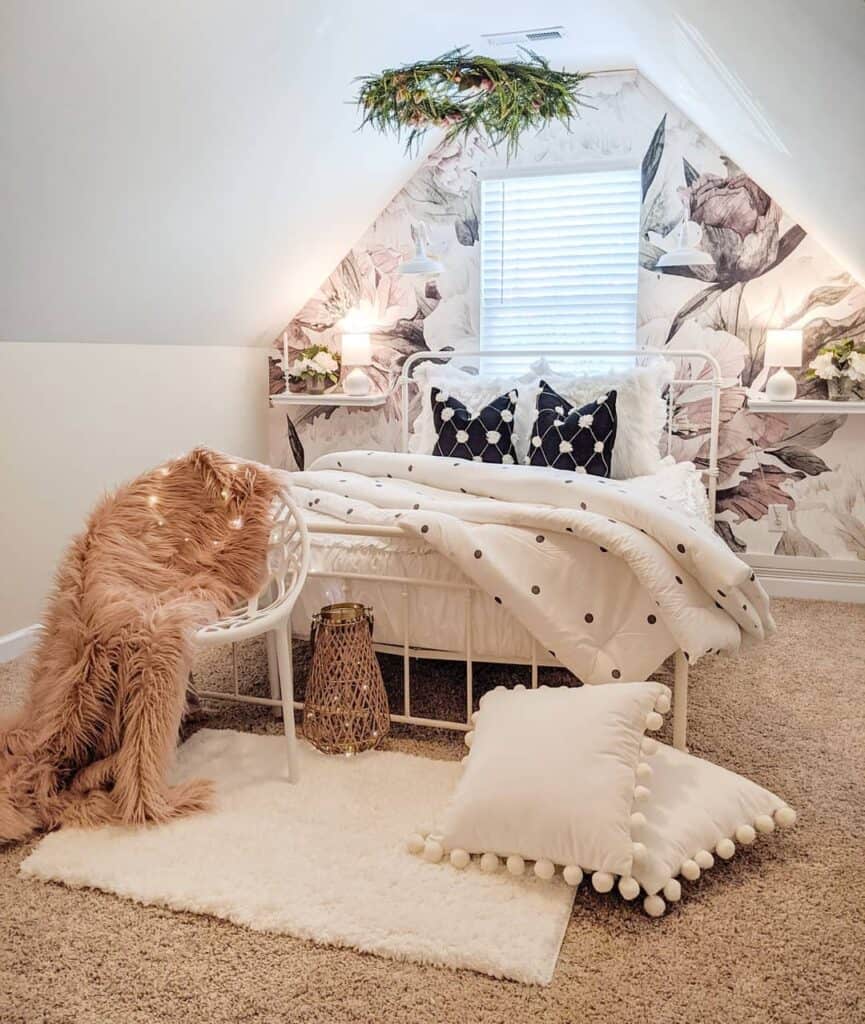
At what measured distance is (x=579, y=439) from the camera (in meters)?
3.58

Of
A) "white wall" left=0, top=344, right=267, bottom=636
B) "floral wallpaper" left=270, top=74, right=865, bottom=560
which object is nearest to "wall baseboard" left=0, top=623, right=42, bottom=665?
"white wall" left=0, top=344, right=267, bottom=636

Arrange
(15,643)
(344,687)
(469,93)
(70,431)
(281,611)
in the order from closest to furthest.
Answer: (281,611), (344,687), (469,93), (15,643), (70,431)

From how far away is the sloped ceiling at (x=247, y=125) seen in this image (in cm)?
238

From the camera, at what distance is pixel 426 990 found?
1.59m

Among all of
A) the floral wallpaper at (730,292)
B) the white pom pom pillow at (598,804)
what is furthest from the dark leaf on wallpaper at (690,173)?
the white pom pom pillow at (598,804)

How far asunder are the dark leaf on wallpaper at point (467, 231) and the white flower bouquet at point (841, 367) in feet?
5.64

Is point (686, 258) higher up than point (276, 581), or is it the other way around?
point (686, 258)

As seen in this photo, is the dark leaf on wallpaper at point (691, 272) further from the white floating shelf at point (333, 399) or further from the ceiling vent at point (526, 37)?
Result: the white floating shelf at point (333, 399)

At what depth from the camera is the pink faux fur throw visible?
212cm

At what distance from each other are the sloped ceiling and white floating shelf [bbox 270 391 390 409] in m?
0.44

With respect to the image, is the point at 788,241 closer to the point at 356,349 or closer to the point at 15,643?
the point at 356,349

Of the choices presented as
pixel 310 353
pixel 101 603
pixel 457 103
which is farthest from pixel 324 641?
pixel 310 353

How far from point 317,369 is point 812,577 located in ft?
8.42

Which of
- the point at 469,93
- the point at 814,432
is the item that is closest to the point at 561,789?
the point at 469,93
